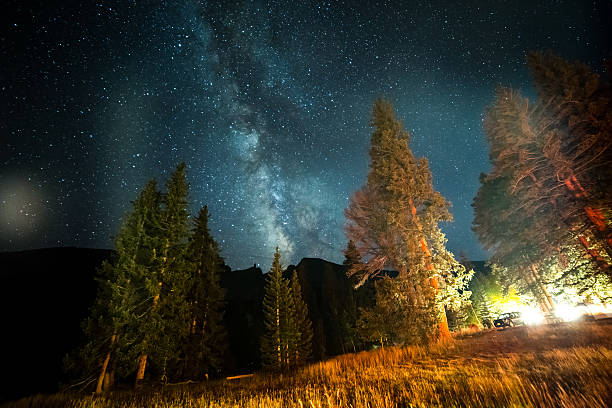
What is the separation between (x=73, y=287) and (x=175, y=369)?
195 feet

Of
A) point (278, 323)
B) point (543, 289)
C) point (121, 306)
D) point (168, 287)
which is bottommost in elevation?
point (278, 323)

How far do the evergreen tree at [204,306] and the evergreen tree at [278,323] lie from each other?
631 cm

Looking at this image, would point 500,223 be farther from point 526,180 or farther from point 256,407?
point 256,407

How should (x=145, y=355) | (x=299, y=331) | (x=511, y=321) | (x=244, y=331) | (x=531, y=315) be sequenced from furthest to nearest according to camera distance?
(x=244, y=331)
(x=531, y=315)
(x=299, y=331)
(x=511, y=321)
(x=145, y=355)

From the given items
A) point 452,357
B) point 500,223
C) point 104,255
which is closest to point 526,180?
point 500,223

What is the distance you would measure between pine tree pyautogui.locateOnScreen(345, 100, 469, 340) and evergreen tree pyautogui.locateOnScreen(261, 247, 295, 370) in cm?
1509

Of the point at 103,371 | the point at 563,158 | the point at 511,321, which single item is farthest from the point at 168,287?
the point at 511,321

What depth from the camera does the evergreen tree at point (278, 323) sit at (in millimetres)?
26797

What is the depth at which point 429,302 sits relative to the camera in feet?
38.0

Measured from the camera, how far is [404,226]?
13.9 m

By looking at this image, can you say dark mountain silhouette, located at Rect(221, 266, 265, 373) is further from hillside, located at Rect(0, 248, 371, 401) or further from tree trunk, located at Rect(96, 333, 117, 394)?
tree trunk, located at Rect(96, 333, 117, 394)

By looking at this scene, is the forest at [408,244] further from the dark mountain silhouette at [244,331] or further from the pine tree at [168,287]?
the dark mountain silhouette at [244,331]

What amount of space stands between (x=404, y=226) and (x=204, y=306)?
20.3m

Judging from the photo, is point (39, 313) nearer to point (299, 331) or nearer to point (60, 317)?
point (60, 317)
